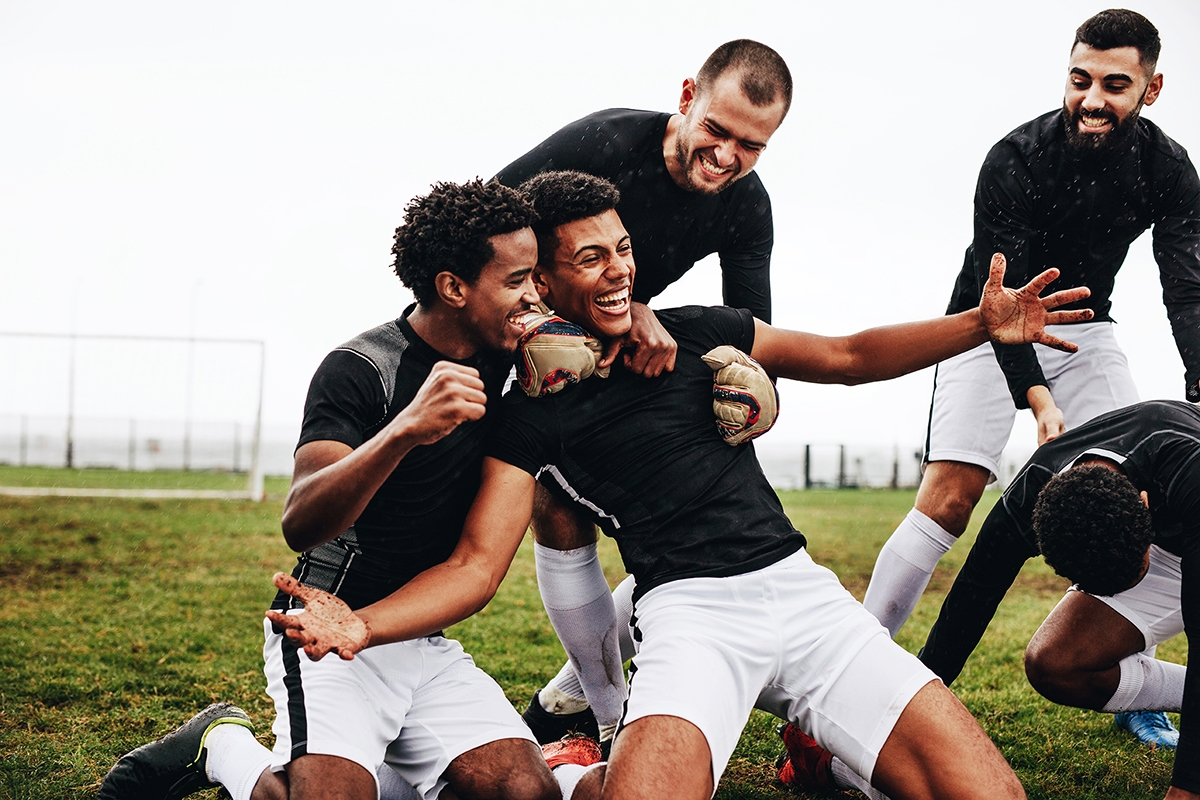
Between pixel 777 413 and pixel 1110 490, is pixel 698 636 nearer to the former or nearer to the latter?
pixel 777 413

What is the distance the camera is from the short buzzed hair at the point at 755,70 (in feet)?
12.7

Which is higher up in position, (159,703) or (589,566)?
(589,566)

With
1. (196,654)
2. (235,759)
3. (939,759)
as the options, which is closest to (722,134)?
(939,759)

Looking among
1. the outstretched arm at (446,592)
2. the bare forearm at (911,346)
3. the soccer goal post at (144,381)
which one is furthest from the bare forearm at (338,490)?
the soccer goal post at (144,381)

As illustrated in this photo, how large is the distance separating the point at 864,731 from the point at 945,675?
3.69ft

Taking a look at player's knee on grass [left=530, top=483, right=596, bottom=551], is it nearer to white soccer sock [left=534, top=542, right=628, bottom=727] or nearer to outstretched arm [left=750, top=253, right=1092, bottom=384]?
white soccer sock [left=534, top=542, right=628, bottom=727]

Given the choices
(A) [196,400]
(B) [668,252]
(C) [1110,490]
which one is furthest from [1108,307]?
(A) [196,400]

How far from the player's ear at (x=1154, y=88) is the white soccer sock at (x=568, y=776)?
368 cm

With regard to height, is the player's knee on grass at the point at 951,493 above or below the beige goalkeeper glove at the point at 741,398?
below

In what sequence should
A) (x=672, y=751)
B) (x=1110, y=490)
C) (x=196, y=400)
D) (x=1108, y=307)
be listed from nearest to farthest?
1. (x=672, y=751)
2. (x=1110, y=490)
3. (x=1108, y=307)
4. (x=196, y=400)

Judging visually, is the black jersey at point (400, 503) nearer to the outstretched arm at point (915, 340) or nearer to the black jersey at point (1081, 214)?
the outstretched arm at point (915, 340)

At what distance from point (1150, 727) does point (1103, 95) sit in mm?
2852

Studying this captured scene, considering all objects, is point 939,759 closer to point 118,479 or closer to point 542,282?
point 542,282

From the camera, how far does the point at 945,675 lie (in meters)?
3.99
